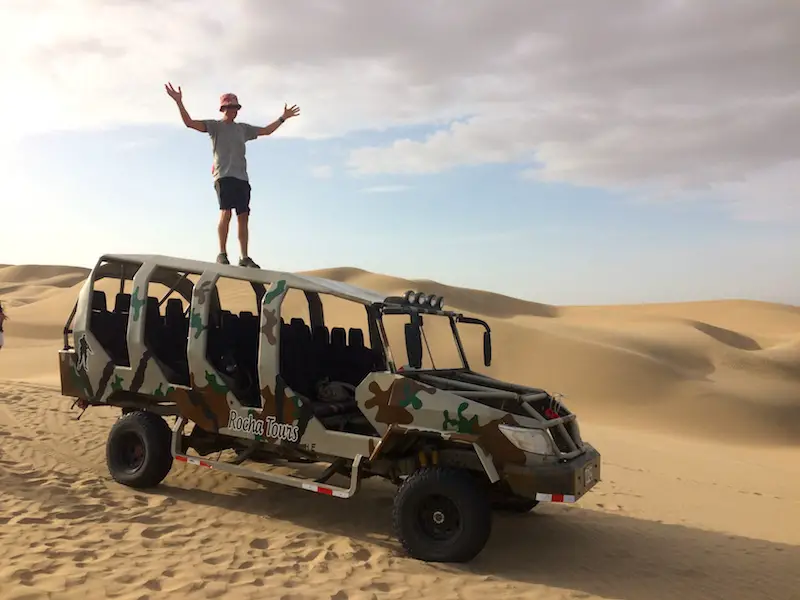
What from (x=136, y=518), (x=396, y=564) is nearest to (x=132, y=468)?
(x=136, y=518)

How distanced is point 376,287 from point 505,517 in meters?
36.5

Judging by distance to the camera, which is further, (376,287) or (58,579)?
(376,287)

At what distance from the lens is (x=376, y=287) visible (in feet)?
143

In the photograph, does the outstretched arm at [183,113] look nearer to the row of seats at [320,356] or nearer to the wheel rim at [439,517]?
the row of seats at [320,356]

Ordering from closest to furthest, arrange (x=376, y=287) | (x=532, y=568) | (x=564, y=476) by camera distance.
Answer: (x=564, y=476) < (x=532, y=568) < (x=376, y=287)

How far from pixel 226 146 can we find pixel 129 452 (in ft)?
12.4

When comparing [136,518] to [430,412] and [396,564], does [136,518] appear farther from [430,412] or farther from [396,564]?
[430,412]

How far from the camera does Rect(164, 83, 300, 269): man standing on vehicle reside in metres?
8.38

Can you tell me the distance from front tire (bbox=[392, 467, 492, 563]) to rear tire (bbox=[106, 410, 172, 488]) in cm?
291

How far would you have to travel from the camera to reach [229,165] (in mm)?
8406

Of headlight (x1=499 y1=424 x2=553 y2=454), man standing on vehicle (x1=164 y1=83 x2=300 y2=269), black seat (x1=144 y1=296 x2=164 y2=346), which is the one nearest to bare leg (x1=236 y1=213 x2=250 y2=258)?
man standing on vehicle (x1=164 y1=83 x2=300 y2=269)

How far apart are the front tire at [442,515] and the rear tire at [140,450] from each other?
291cm

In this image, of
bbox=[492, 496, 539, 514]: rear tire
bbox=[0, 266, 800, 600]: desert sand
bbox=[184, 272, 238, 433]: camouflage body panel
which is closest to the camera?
bbox=[0, 266, 800, 600]: desert sand

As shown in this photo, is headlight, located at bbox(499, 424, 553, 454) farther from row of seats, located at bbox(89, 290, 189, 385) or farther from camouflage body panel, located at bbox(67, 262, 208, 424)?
row of seats, located at bbox(89, 290, 189, 385)
